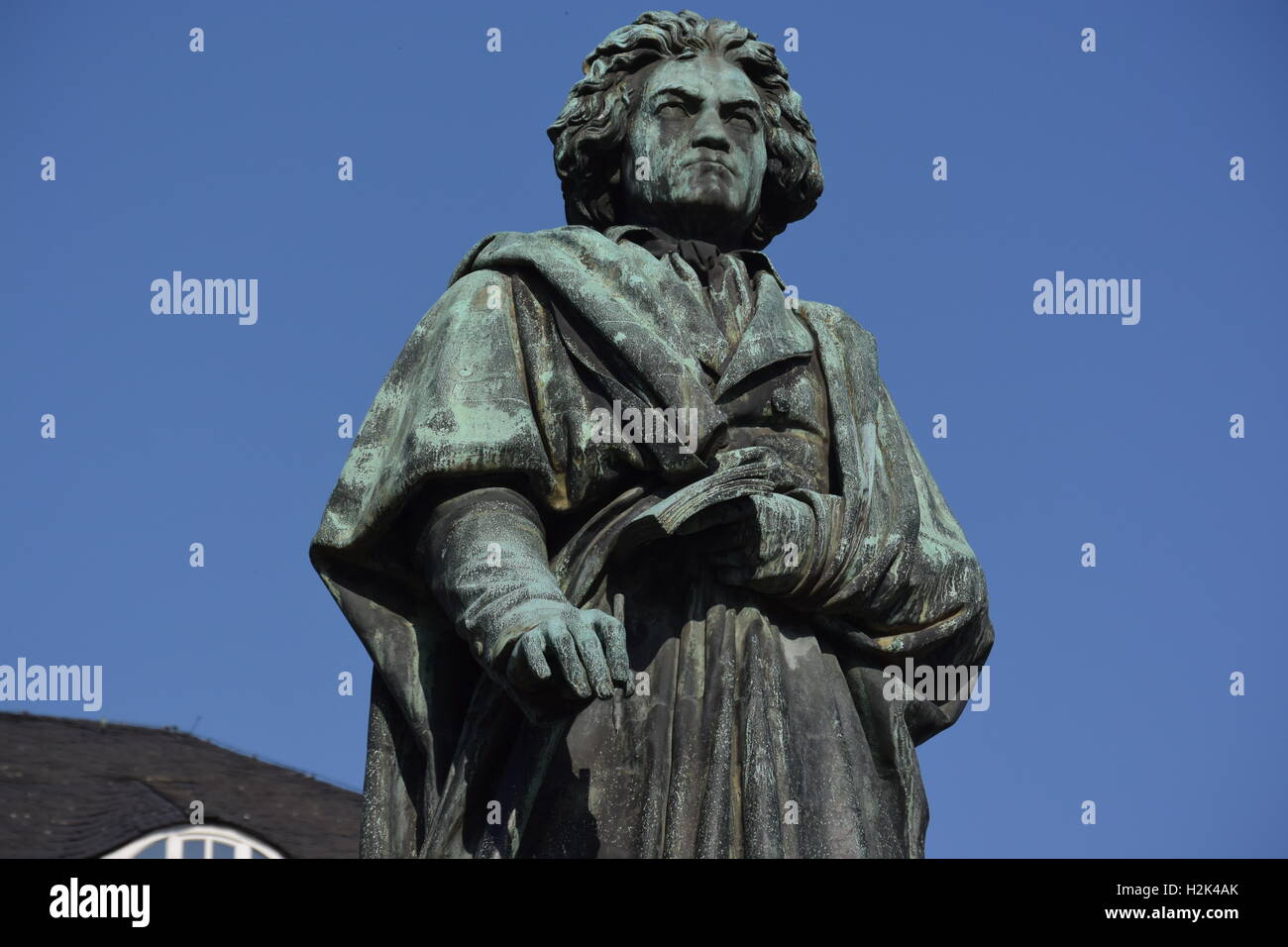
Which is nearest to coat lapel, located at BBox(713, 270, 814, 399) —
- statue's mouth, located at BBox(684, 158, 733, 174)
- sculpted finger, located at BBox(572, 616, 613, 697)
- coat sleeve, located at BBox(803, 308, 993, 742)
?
coat sleeve, located at BBox(803, 308, 993, 742)

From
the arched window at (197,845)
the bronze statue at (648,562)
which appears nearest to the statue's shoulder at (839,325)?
the bronze statue at (648,562)

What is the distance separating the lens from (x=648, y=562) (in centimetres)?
1070

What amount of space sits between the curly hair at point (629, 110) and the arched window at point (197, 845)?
13.4m

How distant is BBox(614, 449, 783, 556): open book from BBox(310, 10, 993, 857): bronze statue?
0.01 m

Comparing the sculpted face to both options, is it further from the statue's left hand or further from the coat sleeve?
the statue's left hand

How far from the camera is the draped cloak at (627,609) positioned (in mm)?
10227

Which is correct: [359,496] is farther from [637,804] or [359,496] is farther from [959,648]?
[959,648]

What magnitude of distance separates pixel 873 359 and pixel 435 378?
1908 mm

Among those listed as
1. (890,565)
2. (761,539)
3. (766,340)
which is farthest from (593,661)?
(766,340)

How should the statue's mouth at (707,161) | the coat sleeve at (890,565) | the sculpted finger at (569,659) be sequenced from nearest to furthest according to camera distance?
the sculpted finger at (569,659), the coat sleeve at (890,565), the statue's mouth at (707,161)

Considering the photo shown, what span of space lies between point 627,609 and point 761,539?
25.4 inches

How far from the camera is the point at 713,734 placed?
10.3 m

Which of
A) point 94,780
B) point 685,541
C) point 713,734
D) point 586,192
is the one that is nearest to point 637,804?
point 713,734

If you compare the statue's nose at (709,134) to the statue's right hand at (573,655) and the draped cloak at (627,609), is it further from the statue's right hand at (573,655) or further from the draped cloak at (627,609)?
the statue's right hand at (573,655)
